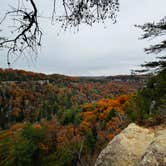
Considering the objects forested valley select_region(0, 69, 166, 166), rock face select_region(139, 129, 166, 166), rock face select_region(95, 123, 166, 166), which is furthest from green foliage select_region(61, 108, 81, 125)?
rock face select_region(139, 129, 166, 166)

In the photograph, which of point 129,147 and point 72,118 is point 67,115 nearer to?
point 72,118

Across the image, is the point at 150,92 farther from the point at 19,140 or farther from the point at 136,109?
the point at 19,140

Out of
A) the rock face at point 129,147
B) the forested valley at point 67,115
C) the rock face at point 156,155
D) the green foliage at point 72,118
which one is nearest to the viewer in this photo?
the rock face at point 156,155

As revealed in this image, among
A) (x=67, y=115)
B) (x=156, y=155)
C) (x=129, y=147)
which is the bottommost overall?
(x=67, y=115)

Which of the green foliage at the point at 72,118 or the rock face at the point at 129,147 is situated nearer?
the rock face at the point at 129,147

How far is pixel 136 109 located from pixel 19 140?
30.8 metres

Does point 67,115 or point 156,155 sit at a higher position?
point 156,155

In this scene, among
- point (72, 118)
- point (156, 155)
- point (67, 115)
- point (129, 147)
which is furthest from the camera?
point (67, 115)

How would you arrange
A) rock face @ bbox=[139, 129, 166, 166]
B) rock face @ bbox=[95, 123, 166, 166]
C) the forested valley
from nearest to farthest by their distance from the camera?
rock face @ bbox=[139, 129, 166, 166] < rock face @ bbox=[95, 123, 166, 166] < the forested valley

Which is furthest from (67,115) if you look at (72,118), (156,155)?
(156,155)

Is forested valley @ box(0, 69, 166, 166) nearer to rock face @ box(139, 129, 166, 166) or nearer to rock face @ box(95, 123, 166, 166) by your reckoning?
rock face @ box(95, 123, 166, 166)

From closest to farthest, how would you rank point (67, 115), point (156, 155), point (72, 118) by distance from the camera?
point (156, 155) → point (72, 118) → point (67, 115)

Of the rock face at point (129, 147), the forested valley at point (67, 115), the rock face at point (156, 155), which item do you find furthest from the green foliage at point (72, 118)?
the rock face at point (156, 155)

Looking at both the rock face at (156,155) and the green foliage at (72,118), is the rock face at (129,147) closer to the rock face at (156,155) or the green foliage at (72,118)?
the rock face at (156,155)
